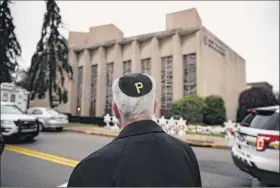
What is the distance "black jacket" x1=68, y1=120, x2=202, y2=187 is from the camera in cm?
145

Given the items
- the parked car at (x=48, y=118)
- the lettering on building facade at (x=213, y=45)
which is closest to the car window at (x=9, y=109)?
the parked car at (x=48, y=118)

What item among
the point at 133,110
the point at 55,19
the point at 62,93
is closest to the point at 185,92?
the point at 62,93

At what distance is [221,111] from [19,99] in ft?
51.1

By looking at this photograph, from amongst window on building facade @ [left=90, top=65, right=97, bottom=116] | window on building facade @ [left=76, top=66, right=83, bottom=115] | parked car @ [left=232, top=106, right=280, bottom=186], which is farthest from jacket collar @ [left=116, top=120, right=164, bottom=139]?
window on building facade @ [left=76, top=66, right=83, bottom=115]

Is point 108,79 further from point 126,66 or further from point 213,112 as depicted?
point 213,112

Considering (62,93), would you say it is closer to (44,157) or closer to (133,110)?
(44,157)

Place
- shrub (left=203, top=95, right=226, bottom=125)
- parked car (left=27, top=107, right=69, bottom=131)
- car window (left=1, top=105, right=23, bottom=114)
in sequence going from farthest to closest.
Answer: shrub (left=203, top=95, right=226, bottom=125), parked car (left=27, top=107, right=69, bottom=131), car window (left=1, top=105, right=23, bottom=114)

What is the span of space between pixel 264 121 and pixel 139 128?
440 centimetres

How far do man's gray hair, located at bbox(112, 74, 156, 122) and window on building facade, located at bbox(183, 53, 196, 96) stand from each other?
2296 centimetres

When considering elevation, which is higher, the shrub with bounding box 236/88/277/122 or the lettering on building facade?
the lettering on building facade

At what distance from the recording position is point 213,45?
2631cm

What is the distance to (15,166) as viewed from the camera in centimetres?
683

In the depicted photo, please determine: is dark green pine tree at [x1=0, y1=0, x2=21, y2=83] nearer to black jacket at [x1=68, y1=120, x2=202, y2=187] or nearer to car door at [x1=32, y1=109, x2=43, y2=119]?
car door at [x1=32, y1=109, x2=43, y2=119]

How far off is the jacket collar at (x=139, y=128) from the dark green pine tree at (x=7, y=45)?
26656mm
